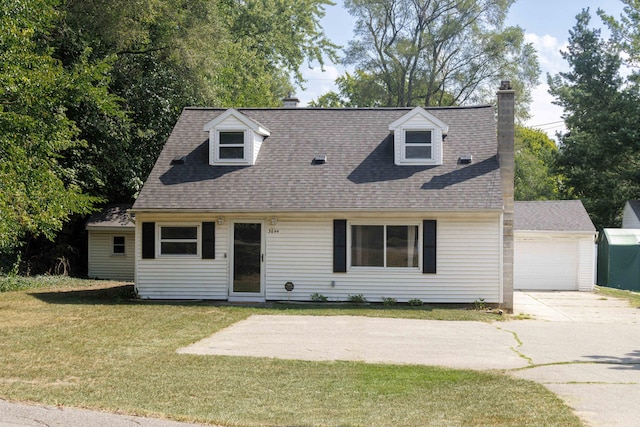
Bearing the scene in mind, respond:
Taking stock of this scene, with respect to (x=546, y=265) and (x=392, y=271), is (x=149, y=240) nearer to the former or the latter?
(x=392, y=271)

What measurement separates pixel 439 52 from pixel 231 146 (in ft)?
90.8

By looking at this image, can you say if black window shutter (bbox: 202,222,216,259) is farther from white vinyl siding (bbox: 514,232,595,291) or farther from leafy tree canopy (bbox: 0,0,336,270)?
white vinyl siding (bbox: 514,232,595,291)

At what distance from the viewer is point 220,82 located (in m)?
32.8

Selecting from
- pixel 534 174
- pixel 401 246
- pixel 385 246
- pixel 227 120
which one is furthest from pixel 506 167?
pixel 534 174

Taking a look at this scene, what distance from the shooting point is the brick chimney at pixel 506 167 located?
58.2 feet

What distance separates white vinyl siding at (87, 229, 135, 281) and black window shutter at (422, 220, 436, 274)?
41.4ft

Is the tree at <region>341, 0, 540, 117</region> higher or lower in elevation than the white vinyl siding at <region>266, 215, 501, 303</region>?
higher

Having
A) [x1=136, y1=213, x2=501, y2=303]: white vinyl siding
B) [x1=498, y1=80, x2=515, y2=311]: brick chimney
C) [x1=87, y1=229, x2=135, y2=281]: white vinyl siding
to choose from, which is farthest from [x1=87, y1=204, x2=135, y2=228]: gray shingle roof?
[x1=498, y1=80, x2=515, y2=311]: brick chimney

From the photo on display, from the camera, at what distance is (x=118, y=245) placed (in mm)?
26344

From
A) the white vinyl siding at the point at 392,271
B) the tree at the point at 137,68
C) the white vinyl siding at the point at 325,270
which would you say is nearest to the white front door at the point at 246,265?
the white vinyl siding at the point at 325,270

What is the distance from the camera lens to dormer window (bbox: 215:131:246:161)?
64.8 feet

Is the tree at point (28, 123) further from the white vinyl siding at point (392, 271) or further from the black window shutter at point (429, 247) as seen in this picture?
the black window shutter at point (429, 247)

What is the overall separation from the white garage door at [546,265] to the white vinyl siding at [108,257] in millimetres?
14143

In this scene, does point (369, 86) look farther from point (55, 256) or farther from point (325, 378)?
Result: point (325, 378)
